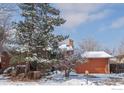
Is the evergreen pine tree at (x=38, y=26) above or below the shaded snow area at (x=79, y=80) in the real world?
above

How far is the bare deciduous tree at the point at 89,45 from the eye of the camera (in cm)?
372

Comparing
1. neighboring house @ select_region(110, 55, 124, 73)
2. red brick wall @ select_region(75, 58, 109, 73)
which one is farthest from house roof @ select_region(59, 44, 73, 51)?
neighboring house @ select_region(110, 55, 124, 73)

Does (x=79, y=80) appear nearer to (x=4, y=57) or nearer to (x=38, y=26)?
(x=38, y=26)

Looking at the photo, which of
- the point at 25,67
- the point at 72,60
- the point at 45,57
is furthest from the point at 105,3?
the point at 25,67

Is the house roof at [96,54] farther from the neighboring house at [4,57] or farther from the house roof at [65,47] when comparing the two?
the neighboring house at [4,57]

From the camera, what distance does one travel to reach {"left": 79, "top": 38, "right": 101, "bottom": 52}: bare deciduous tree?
3.72 m

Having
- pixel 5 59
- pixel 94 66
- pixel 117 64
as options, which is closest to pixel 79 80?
pixel 94 66

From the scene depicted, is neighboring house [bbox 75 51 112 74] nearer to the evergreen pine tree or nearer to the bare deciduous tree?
the bare deciduous tree

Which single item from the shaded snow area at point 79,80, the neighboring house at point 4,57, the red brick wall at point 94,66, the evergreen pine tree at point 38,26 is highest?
the evergreen pine tree at point 38,26

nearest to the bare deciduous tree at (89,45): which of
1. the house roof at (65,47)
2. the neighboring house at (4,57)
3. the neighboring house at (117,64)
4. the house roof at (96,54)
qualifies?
the house roof at (96,54)

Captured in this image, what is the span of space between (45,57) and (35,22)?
1.82 feet

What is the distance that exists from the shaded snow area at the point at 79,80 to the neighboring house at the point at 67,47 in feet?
1.03

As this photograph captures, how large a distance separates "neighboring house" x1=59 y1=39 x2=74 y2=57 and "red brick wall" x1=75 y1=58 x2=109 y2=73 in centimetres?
25

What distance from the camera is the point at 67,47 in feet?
12.4
